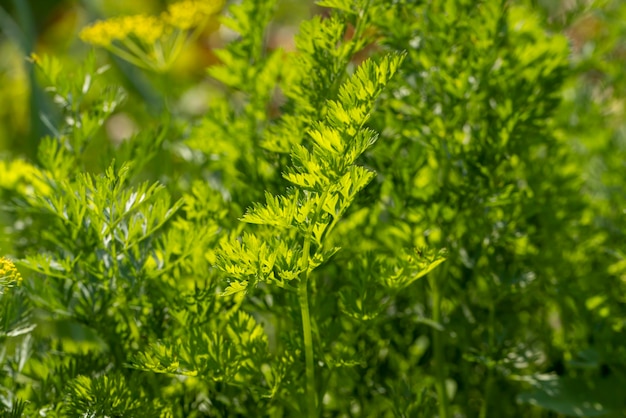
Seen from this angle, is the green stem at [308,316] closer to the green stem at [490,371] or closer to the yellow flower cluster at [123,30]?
the green stem at [490,371]

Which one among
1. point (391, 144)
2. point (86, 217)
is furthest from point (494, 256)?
point (86, 217)

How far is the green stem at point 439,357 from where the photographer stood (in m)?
0.74

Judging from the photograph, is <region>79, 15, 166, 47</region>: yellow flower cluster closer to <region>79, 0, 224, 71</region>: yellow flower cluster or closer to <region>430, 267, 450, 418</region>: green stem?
<region>79, 0, 224, 71</region>: yellow flower cluster

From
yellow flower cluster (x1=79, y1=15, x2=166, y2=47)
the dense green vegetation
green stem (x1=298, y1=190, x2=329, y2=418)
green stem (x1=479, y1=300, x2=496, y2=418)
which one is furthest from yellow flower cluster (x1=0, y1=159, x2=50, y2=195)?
green stem (x1=479, y1=300, x2=496, y2=418)

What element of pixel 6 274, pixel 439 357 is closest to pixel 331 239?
pixel 439 357

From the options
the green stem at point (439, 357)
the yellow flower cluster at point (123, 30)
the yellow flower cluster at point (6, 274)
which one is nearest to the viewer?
the yellow flower cluster at point (6, 274)

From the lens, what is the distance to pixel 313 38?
0.64 m

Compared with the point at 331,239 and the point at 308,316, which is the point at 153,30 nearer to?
the point at 331,239

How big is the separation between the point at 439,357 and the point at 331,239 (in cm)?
15

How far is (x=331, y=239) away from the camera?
2.48 feet

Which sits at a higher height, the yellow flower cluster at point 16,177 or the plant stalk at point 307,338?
the yellow flower cluster at point 16,177

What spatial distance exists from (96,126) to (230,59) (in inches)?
5.7

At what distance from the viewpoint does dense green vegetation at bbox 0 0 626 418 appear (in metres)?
0.60

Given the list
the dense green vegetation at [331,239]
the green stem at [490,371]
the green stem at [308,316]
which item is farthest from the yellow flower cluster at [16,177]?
the green stem at [490,371]
